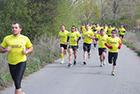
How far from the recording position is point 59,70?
8.84 metres

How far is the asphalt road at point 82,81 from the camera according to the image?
19.6ft

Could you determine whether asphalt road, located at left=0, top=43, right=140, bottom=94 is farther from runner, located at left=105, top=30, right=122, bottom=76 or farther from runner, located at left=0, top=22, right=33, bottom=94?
runner, located at left=0, top=22, right=33, bottom=94

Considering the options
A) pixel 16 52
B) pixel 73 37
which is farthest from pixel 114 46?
pixel 16 52

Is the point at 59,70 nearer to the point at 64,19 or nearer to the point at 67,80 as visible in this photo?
the point at 67,80

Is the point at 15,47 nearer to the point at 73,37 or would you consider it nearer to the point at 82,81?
the point at 82,81

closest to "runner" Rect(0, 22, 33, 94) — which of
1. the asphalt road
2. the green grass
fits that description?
the asphalt road

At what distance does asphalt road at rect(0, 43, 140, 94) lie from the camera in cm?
599

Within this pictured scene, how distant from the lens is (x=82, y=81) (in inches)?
276

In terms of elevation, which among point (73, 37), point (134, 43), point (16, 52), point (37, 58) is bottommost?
point (134, 43)

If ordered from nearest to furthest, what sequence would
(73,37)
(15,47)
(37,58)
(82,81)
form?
(15,47), (82,81), (37,58), (73,37)

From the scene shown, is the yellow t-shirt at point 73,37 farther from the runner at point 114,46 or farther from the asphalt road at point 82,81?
the runner at point 114,46

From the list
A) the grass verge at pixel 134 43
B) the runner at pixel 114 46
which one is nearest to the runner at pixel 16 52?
the runner at pixel 114 46

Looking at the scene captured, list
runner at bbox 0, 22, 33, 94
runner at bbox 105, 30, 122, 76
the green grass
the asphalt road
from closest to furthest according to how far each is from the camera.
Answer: runner at bbox 0, 22, 33, 94 → the asphalt road → the green grass → runner at bbox 105, 30, 122, 76

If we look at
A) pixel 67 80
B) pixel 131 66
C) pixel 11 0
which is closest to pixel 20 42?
pixel 67 80
